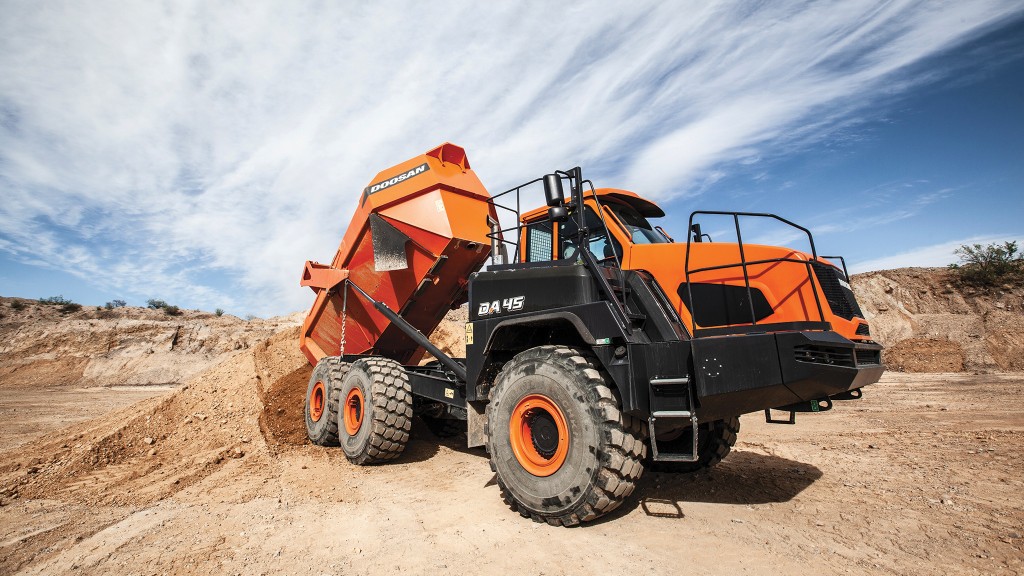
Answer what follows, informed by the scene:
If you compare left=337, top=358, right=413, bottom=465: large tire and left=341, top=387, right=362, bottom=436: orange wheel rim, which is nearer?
left=337, top=358, right=413, bottom=465: large tire

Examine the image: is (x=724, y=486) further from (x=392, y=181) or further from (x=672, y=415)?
(x=392, y=181)

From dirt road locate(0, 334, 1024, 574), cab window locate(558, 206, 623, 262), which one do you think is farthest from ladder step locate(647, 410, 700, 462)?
cab window locate(558, 206, 623, 262)

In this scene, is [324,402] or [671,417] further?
[324,402]

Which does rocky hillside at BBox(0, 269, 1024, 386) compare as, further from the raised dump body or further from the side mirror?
the side mirror

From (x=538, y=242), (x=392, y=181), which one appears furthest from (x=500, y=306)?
(x=392, y=181)

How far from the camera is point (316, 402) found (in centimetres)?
790

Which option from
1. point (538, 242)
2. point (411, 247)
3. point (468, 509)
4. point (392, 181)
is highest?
point (392, 181)

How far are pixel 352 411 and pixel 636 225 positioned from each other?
4.61 m

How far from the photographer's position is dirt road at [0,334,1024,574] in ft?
10.8

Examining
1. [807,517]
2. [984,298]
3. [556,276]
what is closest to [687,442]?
[807,517]

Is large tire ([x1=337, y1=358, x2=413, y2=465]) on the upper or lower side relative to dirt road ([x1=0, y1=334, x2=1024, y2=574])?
upper

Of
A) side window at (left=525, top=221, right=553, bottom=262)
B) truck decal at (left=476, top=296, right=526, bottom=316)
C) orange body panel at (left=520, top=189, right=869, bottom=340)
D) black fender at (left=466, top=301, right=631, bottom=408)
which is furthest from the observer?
side window at (left=525, top=221, right=553, bottom=262)

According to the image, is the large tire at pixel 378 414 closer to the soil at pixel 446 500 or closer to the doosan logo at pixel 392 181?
the soil at pixel 446 500

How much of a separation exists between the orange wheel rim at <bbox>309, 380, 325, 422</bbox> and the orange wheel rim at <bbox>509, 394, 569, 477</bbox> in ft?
15.1
